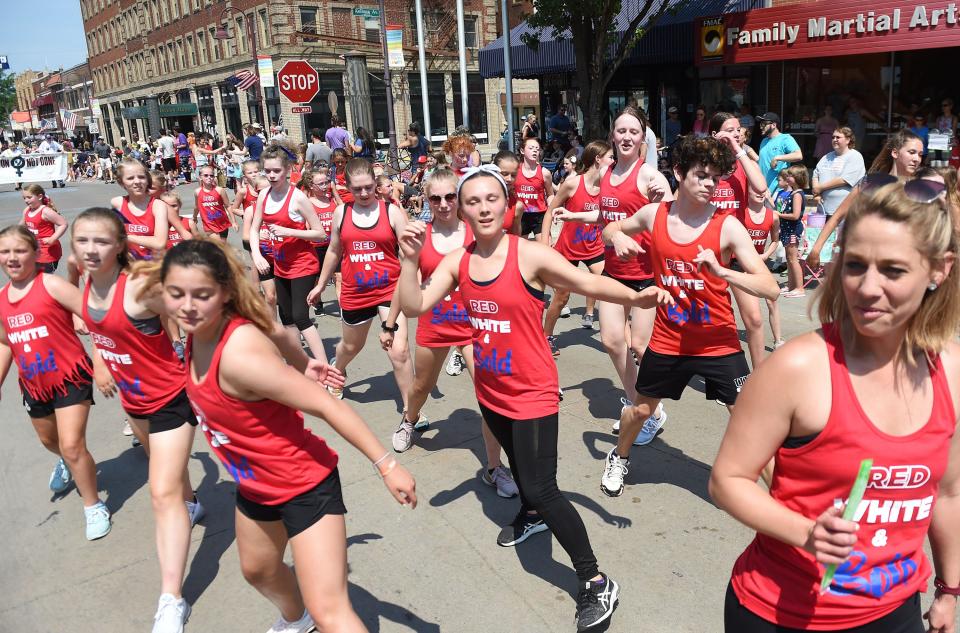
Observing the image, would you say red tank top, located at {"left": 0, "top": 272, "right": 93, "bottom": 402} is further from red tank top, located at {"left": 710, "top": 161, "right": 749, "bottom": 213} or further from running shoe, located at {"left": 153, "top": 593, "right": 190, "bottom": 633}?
red tank top, located at {"left": 710, "top": 161, "right": 749, "bottom": 213}

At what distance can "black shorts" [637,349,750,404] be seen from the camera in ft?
13.0

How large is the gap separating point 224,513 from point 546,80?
66.6 feet

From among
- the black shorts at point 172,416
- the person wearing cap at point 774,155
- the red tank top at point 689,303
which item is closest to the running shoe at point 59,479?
the black shorts at point 172,416

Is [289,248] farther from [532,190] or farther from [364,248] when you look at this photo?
[532,190]

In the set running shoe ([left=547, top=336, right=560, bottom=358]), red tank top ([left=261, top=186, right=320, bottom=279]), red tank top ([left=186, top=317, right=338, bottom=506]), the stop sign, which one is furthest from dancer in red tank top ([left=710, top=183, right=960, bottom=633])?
the stop sign

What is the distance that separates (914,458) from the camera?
1.69 m

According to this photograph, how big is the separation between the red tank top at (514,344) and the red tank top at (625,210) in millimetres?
2262

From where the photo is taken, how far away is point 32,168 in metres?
33.1

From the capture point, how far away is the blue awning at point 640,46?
15.7 metres

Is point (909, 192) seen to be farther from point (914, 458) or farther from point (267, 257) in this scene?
point (267, 257)

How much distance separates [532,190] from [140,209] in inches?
179

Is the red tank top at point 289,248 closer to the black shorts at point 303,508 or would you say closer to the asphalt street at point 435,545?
the asphalt street at point 435,545

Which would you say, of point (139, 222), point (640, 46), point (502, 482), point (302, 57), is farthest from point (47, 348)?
point (302, 57)

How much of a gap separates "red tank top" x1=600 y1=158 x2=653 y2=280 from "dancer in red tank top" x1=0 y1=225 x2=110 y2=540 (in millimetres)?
3624
